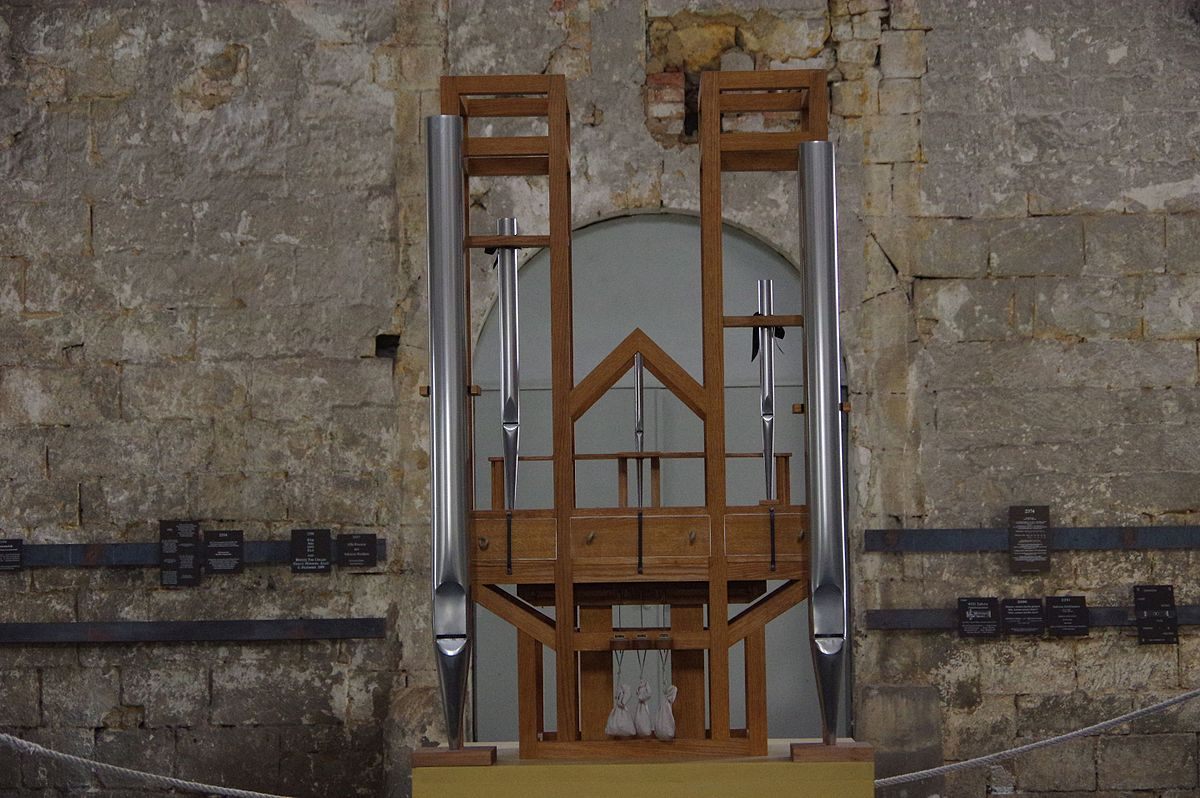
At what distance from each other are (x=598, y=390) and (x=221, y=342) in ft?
9.33

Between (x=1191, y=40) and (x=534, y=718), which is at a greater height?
(x=1191, y=40)

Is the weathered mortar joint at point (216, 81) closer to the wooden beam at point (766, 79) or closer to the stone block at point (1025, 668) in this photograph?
the wooden beam at point (766, 79)

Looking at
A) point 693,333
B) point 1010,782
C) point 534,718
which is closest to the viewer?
point 534,718

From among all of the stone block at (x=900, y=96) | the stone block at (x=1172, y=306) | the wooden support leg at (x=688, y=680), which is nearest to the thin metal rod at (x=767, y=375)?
the wooden support leg at (x=688, y=680)

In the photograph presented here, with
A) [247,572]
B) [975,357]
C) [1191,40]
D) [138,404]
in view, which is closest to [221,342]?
[138,404]

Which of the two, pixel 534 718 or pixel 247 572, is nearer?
pixel 534 718

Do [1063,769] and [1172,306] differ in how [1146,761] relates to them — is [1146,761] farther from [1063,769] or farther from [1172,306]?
[1172,306]

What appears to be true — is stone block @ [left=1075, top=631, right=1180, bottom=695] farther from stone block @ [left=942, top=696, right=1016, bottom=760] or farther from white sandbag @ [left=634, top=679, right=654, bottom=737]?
white sandbag @ [left=634, top=679, right=654, bottom=737]

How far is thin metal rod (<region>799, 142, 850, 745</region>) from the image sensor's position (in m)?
3.60

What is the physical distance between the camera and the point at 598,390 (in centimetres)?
375

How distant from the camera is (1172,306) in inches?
232

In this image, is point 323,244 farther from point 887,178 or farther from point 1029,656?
point 1029,656

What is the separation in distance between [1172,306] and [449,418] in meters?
3.81

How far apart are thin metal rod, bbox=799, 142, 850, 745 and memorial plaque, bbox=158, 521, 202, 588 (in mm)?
3331
